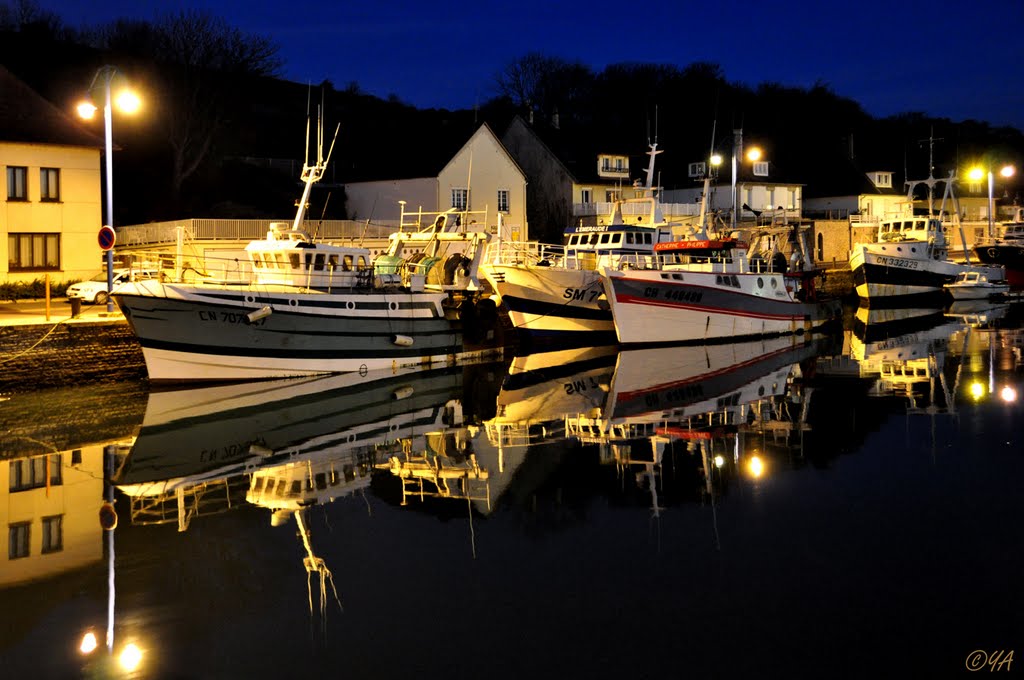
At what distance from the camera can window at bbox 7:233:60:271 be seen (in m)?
36.8

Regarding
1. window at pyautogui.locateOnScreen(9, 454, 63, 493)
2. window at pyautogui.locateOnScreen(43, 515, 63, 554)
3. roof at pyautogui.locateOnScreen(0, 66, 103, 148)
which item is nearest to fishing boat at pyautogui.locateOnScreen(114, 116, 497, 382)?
window at pyautogui.locateOnScreen(9, 454, 63, 493)

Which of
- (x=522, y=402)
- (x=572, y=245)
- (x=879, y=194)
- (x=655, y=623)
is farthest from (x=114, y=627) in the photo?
(x=879, y=194)

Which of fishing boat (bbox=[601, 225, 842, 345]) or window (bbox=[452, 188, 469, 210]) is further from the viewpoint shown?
window (bbox=[452, 188, 469, 210])

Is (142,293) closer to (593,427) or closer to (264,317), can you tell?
(264,317)

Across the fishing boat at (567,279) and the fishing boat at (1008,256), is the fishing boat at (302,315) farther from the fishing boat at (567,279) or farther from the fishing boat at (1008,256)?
the fishing boat at (1008,256)

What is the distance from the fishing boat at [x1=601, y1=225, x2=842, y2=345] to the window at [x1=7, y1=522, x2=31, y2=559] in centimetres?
2145

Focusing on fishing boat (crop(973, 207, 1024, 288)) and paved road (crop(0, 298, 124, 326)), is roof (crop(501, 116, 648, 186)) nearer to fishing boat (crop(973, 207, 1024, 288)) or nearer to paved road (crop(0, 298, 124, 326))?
fishing boat (crop(973, 207, 1024, 288))

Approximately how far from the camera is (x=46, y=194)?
124 ft

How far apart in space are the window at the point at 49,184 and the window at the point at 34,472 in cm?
2200

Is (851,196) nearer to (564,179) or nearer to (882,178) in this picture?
(882,178)

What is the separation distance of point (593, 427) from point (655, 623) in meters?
10.8

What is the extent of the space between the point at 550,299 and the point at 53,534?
23.1 metres

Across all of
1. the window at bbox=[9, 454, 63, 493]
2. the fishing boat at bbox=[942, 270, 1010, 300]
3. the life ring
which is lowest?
the life ring

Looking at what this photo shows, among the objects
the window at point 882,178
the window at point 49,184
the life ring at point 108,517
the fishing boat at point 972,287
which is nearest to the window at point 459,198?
the window at point 49,184
